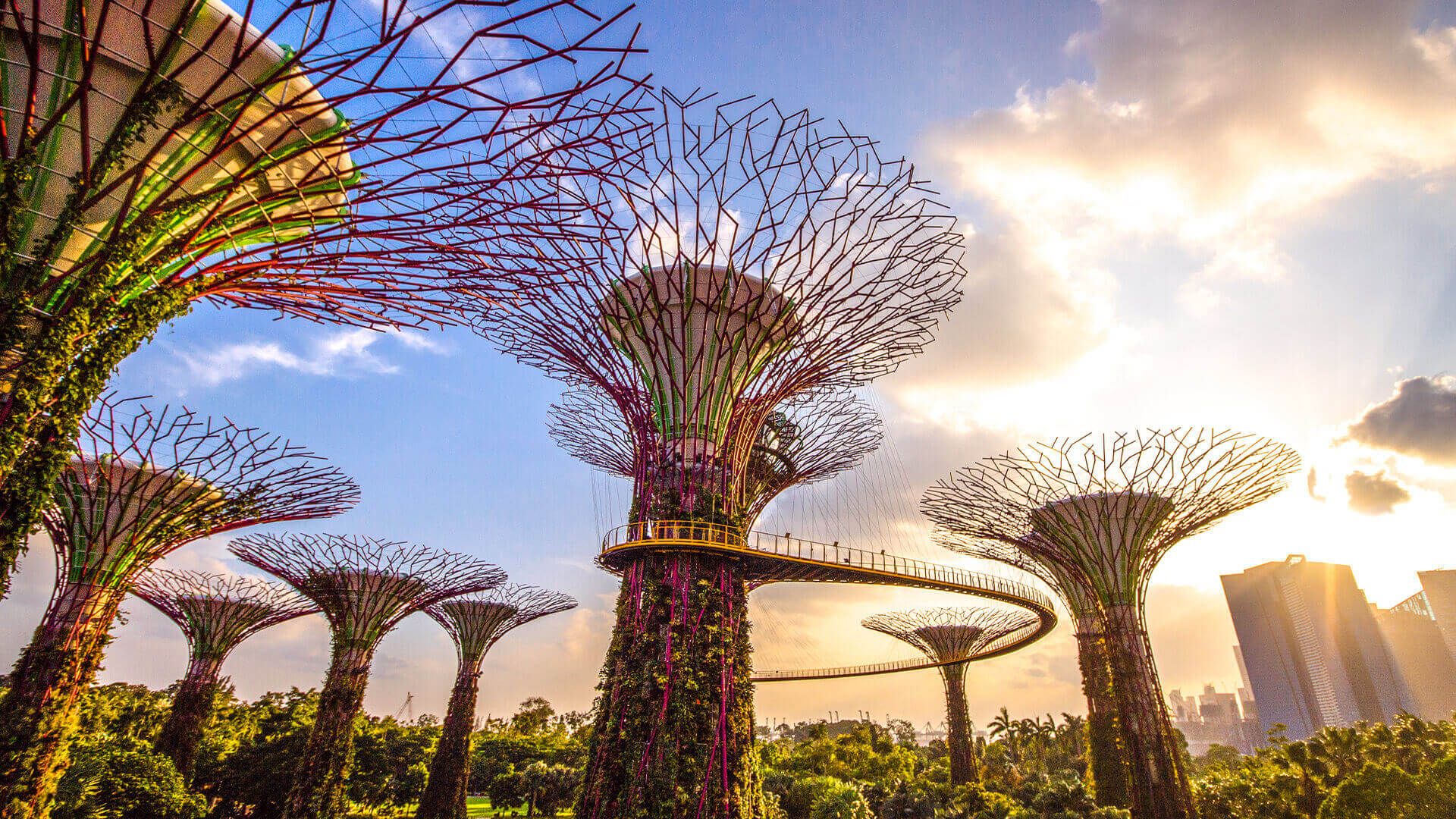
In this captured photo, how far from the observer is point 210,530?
1956 cm

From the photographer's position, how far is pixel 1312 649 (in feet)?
483

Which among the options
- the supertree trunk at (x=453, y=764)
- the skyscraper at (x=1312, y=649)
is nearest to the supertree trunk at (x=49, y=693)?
the supertree trunk at (x=453, y=764)

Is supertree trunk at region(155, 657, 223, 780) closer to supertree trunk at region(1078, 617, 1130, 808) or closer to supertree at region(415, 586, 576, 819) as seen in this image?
supertree at region(415, 586, 576, 819)

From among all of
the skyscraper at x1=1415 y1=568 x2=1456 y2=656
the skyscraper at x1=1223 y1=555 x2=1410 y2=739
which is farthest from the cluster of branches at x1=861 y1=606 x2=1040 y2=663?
the skyscraper at x1=1415 y1=568 x2=1456 y2=656

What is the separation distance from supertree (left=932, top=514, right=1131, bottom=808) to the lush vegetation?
138 inches

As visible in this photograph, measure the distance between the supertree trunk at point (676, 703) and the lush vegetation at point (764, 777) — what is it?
72.6 inches

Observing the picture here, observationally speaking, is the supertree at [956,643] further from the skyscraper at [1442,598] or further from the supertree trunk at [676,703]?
the skyscraper at [1442,598]

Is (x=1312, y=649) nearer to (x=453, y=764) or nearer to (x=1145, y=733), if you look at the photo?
(x=1145, y=733)

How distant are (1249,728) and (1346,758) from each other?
585ft

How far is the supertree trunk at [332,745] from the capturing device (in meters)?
23.4

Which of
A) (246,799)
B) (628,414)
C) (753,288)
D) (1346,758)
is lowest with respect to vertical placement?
(246,799)

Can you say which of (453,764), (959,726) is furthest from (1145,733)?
(453,764)

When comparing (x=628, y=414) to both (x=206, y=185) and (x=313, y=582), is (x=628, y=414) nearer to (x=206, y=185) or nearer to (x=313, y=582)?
(x=206, y=185)

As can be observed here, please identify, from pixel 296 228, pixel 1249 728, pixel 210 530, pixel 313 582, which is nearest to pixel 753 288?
pixel 296 228
